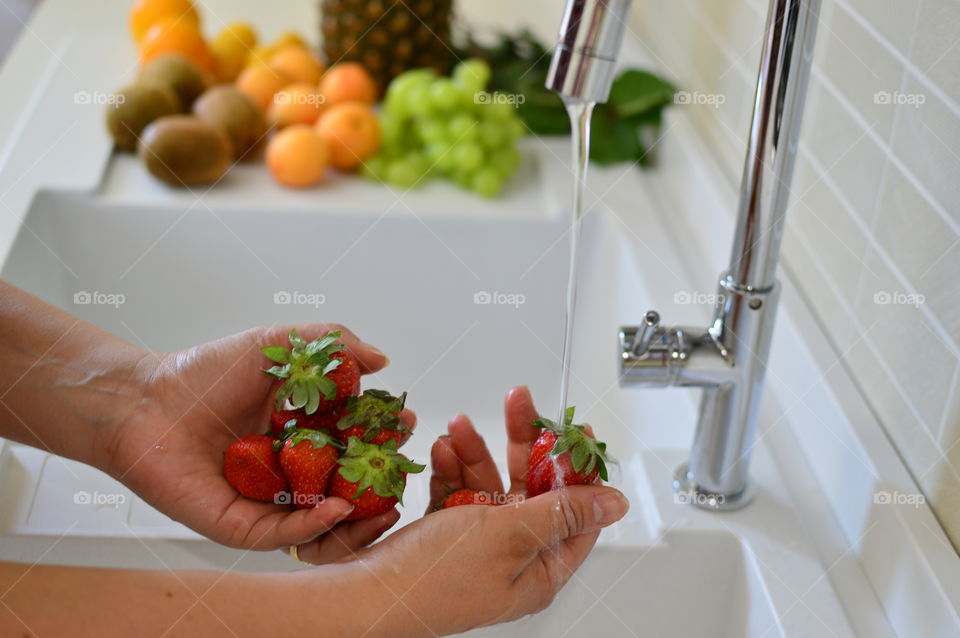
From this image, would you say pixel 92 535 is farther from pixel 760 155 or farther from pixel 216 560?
pixel 760 155

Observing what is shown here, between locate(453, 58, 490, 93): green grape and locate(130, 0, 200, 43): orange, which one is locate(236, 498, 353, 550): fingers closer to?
locate(453, 58, 490, 93): green grape

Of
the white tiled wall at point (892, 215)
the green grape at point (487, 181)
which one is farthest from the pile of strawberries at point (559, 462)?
the green grape at point (487, 181)

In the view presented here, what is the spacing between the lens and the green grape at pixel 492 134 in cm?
127

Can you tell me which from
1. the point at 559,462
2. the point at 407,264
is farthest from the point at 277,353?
the point at 407,264

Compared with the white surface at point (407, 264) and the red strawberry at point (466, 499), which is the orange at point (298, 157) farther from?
the red strawberry at point (466, 499)

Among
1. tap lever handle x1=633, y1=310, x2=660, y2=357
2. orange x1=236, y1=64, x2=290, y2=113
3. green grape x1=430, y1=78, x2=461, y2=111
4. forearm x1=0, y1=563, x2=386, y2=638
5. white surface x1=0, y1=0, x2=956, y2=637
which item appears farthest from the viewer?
orange x1=236, y1=64, x2=290, y2=113

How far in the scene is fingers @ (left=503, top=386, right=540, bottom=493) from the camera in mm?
821

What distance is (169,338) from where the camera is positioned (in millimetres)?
1228

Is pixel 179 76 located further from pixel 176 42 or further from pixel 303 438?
pixel 303 438

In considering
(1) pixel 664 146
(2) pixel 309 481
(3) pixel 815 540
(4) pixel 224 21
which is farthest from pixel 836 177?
(4) pixel 224 21

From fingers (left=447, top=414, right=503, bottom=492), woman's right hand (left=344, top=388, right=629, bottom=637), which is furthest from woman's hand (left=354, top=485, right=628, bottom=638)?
fingers (left=447, top=414, right=503, bottom=492)

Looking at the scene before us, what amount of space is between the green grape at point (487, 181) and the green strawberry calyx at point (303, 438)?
0.57 metres

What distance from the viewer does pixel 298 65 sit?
140cm

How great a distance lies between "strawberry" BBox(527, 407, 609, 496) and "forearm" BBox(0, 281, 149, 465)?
34cm
